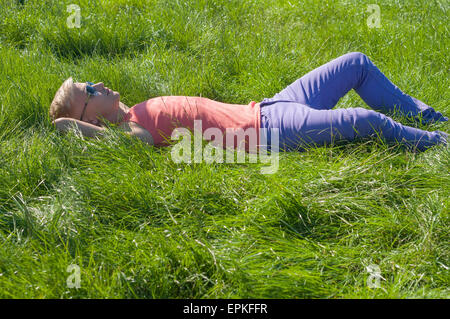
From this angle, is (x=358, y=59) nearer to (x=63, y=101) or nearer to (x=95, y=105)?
(x=95, y=105)

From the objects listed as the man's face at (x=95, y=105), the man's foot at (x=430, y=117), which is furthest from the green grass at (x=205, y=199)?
the man's face at (x=95, y=105)

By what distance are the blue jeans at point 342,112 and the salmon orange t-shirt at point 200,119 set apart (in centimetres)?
11

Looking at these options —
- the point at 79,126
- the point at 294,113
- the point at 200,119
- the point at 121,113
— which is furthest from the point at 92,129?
the point at 294,113

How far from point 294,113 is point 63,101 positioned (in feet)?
4.71

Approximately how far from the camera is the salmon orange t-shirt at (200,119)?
113 inches

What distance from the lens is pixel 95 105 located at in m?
2.92

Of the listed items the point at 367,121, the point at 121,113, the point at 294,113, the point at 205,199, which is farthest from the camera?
the point at 121,113

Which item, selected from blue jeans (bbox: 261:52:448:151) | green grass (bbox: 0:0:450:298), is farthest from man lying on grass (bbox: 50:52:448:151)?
green grass (bbox: 0:0:450:298)

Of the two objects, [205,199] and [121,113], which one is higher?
[121,113]

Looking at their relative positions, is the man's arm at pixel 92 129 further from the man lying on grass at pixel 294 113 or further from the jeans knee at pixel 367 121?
the jeans knee at pixel 367 121

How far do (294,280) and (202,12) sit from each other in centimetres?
302

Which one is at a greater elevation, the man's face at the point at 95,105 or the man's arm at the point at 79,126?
the man's face at the point at 95,105

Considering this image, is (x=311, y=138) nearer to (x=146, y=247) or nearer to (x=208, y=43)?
(x=146, y=247)
